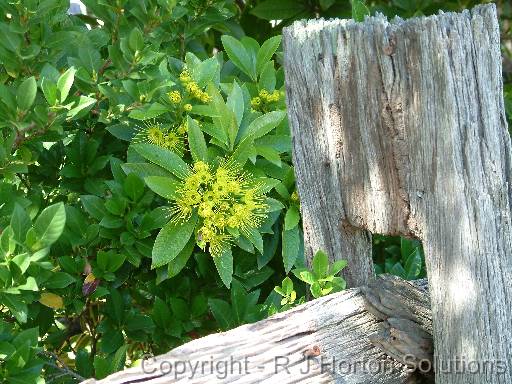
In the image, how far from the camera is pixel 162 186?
7.04 ft

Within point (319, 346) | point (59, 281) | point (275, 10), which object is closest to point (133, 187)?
point (59, 281)

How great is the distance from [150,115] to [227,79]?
485 millimetres

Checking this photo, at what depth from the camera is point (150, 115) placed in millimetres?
2240

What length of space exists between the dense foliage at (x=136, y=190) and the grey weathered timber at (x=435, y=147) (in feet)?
0.91

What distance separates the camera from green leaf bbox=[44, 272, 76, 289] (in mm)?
2119

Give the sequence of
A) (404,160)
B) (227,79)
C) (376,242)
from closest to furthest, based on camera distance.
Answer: (404,160), (227,79), (376,242)

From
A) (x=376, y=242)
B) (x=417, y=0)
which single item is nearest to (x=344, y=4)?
(x=417, y=0)

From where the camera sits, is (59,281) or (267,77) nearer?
(59,281)

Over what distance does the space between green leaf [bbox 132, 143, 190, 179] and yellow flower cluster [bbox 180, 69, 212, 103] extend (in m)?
0.23

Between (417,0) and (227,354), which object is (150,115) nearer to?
(227,354)

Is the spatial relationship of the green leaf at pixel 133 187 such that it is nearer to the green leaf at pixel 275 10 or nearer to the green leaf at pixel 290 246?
the green leaf at pixel 290 246

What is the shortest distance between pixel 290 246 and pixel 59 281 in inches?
25.5

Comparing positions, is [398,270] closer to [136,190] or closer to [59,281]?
[136,190]

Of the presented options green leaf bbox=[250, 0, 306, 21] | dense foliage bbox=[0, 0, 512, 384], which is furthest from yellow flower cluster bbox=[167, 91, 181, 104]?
green leaf bbox=[250, 0, 306, 21]
